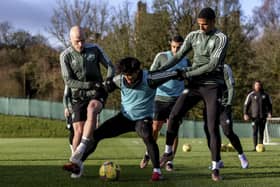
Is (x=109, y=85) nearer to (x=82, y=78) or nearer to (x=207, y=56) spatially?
(x=82, y=78)

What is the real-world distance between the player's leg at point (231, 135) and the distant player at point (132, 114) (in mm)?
2422

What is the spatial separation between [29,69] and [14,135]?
30555mm

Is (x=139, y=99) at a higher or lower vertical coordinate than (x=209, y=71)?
lower

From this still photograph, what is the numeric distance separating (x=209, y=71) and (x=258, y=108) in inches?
414

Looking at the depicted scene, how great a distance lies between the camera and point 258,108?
18547 mm

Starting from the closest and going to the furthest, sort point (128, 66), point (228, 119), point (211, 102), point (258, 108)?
point (128, 66), point (211, 102), point (228, 119), point (258, 108)

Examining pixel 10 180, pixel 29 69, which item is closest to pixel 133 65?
pixel 10 180

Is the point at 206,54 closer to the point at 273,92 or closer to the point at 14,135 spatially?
the point at 14,135

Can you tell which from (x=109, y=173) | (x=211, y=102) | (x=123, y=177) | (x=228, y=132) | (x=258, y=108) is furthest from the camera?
(x=258, y=108)

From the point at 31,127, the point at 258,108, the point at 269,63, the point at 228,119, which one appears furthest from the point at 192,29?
the point at 228,119

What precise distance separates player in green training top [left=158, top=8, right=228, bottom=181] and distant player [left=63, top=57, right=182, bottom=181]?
57 cm

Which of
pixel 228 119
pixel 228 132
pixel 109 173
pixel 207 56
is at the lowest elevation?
pixel 109 173

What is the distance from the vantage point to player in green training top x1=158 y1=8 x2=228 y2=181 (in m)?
8.38

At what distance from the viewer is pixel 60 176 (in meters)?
9.02
